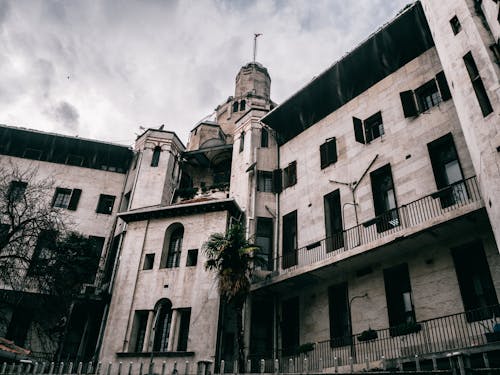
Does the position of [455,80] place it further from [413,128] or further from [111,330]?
[111,330]

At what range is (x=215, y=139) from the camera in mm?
36219

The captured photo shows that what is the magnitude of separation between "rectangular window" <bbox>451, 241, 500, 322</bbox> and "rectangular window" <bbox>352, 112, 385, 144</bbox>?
740 cm

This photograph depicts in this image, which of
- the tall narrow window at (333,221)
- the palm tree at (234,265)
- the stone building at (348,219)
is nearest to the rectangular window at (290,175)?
the stone building at (348,219)

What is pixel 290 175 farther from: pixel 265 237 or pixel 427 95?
pixel 427 95

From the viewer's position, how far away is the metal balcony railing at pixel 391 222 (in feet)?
49.5

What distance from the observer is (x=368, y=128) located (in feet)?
68.4

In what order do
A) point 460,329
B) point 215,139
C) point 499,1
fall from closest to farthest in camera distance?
Answer: point 499,1 → point 460,329 → point 215,139

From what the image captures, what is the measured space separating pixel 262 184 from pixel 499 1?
15.1m

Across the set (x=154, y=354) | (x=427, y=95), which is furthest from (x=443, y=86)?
(x=154, y=354)

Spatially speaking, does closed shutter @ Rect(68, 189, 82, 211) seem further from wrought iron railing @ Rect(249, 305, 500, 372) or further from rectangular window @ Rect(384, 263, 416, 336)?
rectangular window @ Rect(384, 263, 416, 336)

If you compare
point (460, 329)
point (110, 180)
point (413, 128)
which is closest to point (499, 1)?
point (413, 128)

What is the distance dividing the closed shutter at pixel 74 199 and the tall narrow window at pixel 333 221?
16.5 m

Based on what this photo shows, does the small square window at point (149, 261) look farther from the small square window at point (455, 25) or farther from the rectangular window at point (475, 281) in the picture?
the small square window at point (455, 25)

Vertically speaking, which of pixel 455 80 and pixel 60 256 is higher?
pixel 455 80
